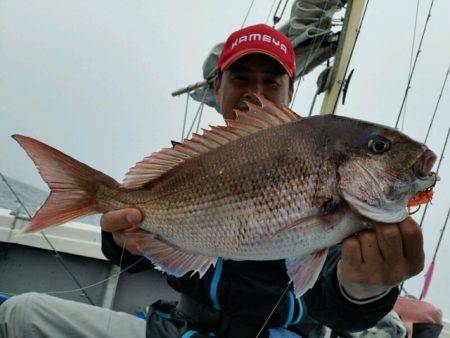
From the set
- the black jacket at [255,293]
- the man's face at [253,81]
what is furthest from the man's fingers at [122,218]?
the man's face at [253,81]

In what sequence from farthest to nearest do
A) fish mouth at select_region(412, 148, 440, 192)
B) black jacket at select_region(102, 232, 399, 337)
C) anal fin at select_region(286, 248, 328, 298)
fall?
black jacket at select_region(102, 232, 399, 337), anal fin at select_region(286, 248, 328, 298), fish mouth at select_region(412, 148, 440, 192)

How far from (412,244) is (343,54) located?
3356mm

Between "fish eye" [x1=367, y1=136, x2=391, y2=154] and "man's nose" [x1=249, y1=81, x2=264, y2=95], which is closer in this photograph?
"fish eye" [x1=367, y1=136, x2=391, y2=154]

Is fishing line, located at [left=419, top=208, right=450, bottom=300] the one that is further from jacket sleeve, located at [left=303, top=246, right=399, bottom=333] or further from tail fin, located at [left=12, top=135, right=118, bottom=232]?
tail fin, located at [left=12, top=135, right=118, bottom=232]

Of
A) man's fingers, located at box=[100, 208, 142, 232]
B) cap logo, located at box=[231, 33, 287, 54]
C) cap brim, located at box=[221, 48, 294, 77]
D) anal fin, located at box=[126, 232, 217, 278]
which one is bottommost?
anal fin, located at box=[126, 232, 217, 278]

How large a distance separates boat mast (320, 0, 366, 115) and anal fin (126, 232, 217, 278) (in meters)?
3.05

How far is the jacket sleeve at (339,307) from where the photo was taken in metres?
1.49

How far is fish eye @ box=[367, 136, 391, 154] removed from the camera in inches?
48.4

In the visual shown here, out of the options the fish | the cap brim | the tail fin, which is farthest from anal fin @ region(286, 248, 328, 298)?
the cap brim

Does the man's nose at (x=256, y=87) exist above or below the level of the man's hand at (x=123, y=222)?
above

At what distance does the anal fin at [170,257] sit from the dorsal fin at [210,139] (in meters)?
0.23

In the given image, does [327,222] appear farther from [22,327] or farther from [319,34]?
[319,34]

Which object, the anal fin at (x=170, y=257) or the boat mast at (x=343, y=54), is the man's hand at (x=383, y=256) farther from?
the boat mast at (x=343, y=54)

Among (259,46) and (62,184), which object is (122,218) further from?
(259,46)
